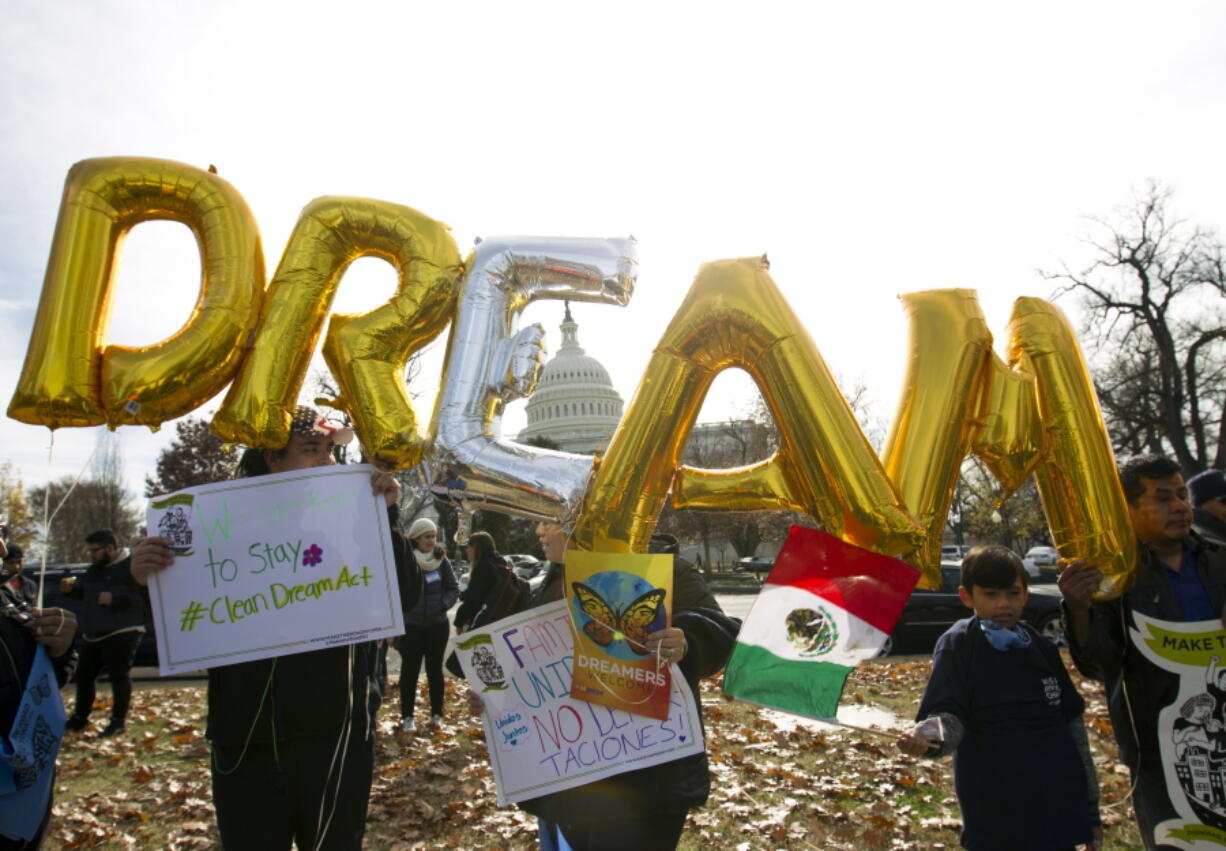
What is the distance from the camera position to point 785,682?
221 centimetres

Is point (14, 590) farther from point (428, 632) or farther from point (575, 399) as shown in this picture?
point (575, 399)

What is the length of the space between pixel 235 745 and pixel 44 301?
1.45 meters

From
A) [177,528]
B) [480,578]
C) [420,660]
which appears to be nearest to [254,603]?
[177,528]

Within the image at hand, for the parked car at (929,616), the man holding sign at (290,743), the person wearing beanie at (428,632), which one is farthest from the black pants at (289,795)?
the parked car at (929,616)

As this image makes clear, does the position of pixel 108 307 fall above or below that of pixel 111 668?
above

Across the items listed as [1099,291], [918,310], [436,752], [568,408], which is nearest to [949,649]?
[918,310]

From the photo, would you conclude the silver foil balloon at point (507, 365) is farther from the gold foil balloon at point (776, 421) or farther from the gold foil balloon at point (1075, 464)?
the gold foil balloon at point (1075, 464)

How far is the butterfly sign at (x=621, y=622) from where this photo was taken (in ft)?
7.55

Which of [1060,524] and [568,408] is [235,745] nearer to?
[1060,524]

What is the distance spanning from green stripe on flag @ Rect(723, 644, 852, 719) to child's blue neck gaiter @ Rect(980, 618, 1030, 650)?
2.73 ft

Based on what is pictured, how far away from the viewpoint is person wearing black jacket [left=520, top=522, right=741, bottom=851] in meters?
2.32

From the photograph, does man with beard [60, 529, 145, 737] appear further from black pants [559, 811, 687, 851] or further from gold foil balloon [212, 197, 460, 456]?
black pants [559, 811, 687, 851]

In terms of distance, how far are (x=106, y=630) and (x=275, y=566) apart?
19.5 ft

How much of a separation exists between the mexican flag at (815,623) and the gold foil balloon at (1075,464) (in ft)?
2.36
